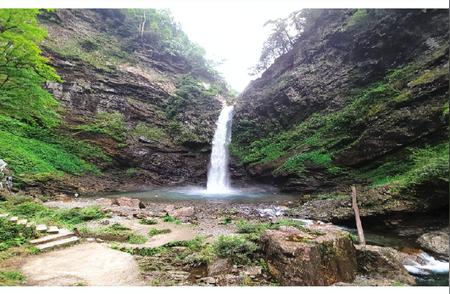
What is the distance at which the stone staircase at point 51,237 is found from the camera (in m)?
5.56

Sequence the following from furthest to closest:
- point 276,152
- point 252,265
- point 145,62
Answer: point 145,62, point 276,152, point 252,265

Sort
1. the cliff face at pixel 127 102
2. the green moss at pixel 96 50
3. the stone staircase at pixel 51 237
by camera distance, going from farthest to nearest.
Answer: the green moss at pixel 96 50 < the cliff face at pixel 127 102 < the stone staircase at pixel 51 237

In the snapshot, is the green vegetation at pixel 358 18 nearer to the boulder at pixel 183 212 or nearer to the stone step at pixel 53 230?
the boulder at pixel 183 212

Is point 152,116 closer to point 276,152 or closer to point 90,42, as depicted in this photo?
point 90,42

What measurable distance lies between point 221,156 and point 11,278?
55.5ft

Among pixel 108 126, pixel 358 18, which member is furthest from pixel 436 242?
pixel 108 126

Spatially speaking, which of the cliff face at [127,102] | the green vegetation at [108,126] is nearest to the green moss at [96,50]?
the cliff face at [127,102]

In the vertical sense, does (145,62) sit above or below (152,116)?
above

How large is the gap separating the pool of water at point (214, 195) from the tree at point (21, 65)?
7.69m

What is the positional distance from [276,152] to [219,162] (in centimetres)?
451

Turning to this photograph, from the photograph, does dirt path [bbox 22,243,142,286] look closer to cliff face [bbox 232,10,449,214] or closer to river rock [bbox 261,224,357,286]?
river rock [bbox 261,224,357,286]

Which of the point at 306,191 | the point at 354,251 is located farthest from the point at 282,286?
the point at 306,191

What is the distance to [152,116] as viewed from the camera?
22.0 meters

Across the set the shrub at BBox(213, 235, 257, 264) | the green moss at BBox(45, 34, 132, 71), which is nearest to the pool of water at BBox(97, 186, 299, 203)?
the shrub at BBox(213, 235, 257, 264)
